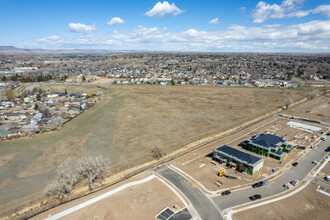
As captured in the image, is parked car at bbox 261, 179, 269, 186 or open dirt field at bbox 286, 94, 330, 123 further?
open dirt field at bbox 286, 94, 330, 123

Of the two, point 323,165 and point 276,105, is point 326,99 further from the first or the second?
point 323,165

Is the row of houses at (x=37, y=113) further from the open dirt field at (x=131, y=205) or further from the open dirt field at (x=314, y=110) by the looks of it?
the open dirt field at (x=314, y=110)

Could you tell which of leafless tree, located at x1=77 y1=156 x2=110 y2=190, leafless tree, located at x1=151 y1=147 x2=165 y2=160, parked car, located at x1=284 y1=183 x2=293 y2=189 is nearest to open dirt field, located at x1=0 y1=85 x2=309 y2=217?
leafless tree, located at x1=151 y1=147 x2=165 y2=160

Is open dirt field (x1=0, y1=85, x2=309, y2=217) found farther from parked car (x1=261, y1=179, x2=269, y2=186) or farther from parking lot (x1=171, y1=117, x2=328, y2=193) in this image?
parked car (x1=261, y1=179, x2=269, y2=186)

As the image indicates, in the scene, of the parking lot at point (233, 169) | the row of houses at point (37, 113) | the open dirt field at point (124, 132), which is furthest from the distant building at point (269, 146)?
the row of houses at point (37, 113)

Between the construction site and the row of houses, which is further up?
the row of houses

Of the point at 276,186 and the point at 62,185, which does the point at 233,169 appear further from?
the point at 62,185
